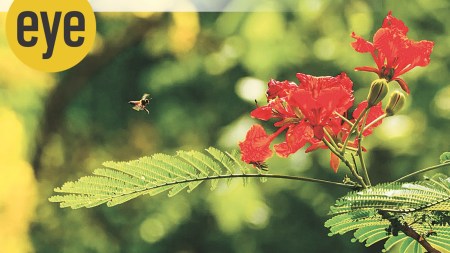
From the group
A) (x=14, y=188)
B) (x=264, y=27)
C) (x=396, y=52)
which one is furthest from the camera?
(x=14, y=188)

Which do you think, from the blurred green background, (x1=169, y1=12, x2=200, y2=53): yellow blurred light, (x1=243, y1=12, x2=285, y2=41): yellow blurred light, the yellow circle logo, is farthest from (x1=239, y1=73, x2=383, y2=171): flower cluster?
(x1=169, y1=12, x2=200, y2=53): yellow blurred light

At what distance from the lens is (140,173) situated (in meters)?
0.87

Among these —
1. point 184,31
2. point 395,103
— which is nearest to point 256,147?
point 395,103

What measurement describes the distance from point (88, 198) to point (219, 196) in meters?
2.19

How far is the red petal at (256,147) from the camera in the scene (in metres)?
0.89

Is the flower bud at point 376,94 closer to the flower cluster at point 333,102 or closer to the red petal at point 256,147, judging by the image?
the flower cluster at point 333,102

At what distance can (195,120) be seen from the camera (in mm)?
3490

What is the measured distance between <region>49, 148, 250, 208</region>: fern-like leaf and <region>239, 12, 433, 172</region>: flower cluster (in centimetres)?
5

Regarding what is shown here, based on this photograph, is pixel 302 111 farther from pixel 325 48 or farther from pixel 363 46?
pixel 325 48

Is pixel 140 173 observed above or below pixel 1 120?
below

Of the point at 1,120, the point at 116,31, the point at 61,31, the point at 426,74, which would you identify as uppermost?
the point at 116,31

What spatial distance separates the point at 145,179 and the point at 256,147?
0.12 metres

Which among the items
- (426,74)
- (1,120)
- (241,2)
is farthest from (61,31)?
(426,74)

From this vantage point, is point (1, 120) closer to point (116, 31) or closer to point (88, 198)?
point (116, 31)
